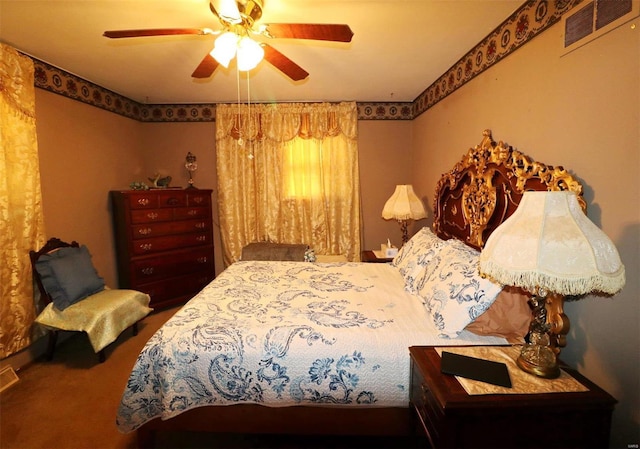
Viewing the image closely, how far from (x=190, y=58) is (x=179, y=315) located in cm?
204

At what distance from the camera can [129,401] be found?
1444 millimetres

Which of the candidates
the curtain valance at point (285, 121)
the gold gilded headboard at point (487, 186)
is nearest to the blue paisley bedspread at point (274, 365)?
the gold gilded headboard at point (487, 186)

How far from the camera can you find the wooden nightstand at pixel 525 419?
41.0 inches

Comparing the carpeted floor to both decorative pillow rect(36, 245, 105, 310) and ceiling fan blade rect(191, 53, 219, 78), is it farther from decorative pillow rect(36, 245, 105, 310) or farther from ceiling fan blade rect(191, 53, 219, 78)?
ceiling fan blade rect(191, 53, 219, 78)

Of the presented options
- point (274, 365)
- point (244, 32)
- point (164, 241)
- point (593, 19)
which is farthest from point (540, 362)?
point (164, 241)

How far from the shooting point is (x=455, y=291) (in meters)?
1.57

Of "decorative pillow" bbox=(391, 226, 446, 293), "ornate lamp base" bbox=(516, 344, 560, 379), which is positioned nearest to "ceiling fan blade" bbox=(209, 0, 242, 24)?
"decorative pillow" bbox=(391, 226, 446, 293)

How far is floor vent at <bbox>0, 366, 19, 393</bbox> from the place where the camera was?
2.10 meters

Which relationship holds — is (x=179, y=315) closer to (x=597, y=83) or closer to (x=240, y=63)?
(x=240, y=63)

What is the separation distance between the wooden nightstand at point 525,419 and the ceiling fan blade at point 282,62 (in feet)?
6.03

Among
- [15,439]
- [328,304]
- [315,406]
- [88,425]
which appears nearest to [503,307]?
[328,304]

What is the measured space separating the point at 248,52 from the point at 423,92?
2.44 m

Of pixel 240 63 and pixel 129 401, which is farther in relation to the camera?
pixel 240 63

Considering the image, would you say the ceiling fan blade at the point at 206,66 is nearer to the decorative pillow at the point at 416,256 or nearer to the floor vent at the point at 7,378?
→ the decorative pillow at the point at 416,256
